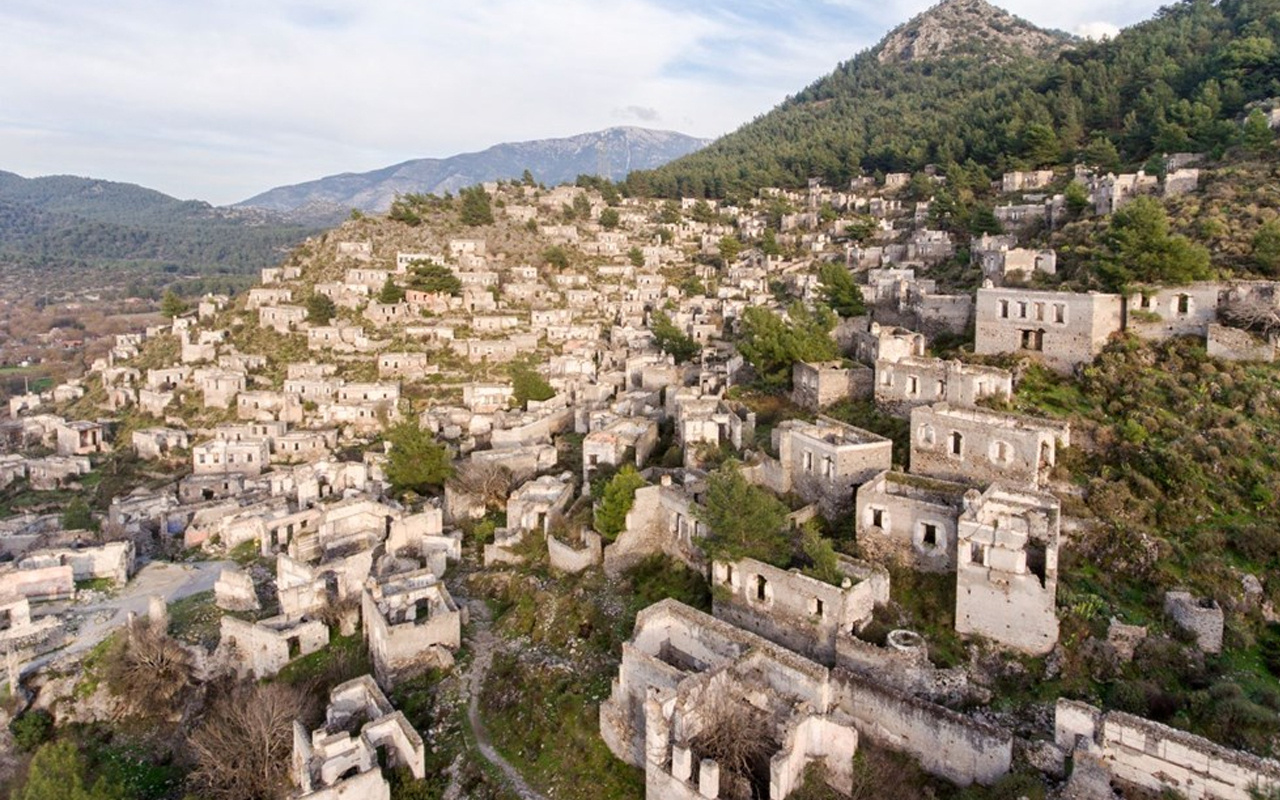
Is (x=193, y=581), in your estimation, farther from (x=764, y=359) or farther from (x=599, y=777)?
(x=764, y=359)

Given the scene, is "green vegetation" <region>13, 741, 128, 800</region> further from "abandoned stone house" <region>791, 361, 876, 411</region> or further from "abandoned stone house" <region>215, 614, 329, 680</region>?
"abandoned stone house" <region>791, 361, 876, 411</region>

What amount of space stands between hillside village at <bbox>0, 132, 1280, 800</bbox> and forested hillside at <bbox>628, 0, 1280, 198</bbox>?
21.5 ft

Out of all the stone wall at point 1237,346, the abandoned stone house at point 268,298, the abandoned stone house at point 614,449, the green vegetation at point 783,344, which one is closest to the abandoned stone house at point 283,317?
the abandoned stone house at point 268,298

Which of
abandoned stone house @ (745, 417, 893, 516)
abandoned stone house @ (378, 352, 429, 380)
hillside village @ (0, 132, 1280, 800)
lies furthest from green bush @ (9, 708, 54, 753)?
abandoned stone house @ (378, 352, 429, 380)

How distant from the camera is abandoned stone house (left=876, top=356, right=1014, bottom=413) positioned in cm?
1973

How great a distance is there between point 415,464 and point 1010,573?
20.8 metres

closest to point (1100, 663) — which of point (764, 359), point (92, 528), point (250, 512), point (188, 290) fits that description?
point (764, 359)

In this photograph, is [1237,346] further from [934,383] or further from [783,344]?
[783,344]

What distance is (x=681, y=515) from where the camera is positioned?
62.2 feet

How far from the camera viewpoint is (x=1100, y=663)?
1311 centimetres

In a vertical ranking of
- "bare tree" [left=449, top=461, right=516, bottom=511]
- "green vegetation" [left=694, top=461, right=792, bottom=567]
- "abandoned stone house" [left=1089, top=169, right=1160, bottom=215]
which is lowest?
"bare tree" [left=449, top=461, right=516, bottom=511]

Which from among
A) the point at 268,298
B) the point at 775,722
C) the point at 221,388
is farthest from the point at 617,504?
the point at 268,298

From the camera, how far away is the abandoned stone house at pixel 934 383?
19.7m

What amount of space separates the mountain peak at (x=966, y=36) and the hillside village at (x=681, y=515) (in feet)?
236
